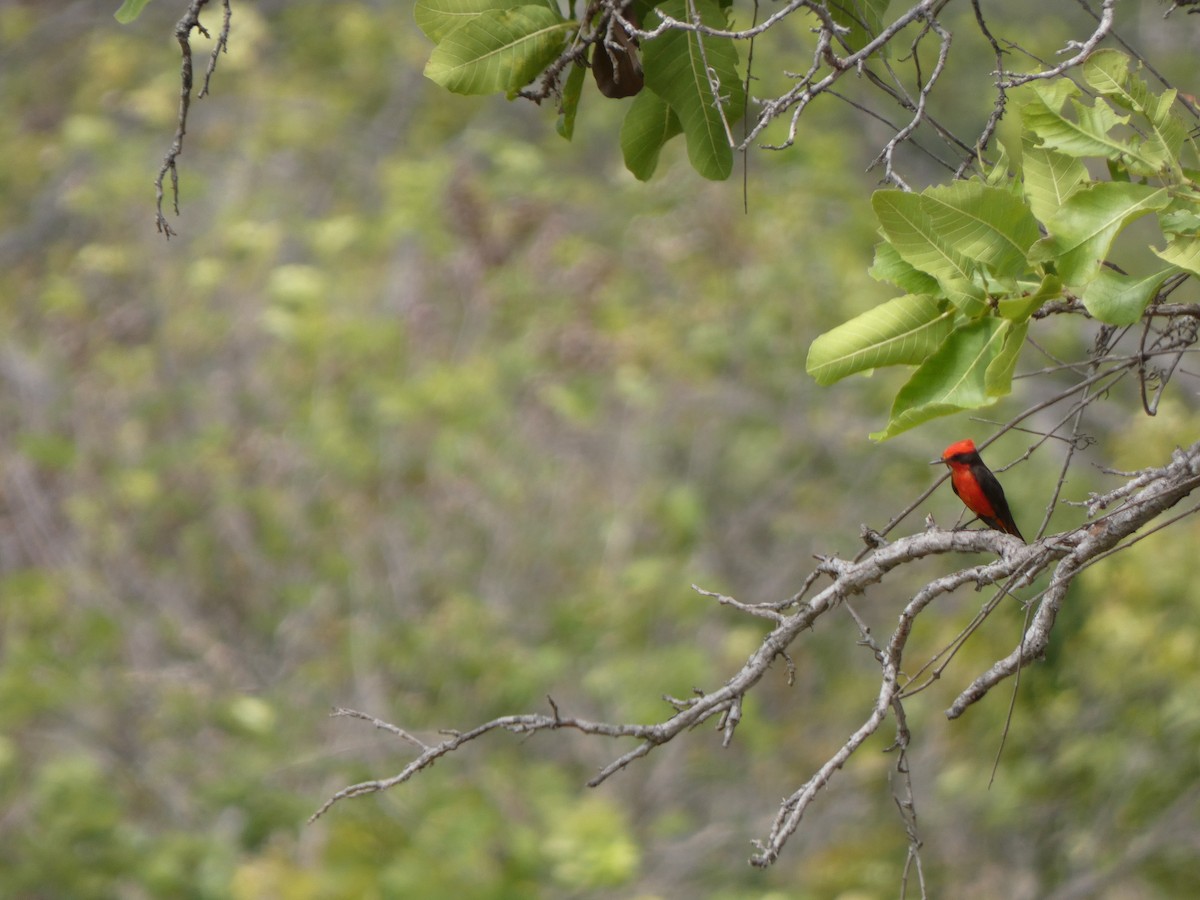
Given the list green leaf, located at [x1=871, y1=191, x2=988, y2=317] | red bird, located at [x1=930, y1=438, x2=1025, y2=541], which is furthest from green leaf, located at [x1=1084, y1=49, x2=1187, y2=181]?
red bird, located at [x1=930, y1=438, x2=1025, y2=541]

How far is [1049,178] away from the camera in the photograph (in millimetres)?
1653

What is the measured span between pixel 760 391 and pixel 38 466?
157 inches

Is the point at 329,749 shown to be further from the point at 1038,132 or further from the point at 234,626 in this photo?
the point at 1038,132

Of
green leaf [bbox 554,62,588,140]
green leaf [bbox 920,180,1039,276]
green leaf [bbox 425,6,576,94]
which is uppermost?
green leaf [bbox 554,62,588,140]

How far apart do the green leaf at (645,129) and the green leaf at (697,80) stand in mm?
85

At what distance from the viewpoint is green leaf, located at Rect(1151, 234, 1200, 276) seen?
1572mm

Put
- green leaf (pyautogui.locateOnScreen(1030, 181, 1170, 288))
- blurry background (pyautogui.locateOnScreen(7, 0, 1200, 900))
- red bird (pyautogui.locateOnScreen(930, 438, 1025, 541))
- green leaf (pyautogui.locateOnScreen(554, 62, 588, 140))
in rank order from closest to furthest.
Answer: green leaf (pyautogui.locateOnScreen(1030, 181, 1170, 288)) < green leaf (pyautogui.locateOnScreen(554, 62, 588, 140)) < red bird (pyautogui.locateOnScreen(930, 438, 1025, 541)) < blurry background (pyautogui.locateOnScreen(7, 0, 1200, 900))

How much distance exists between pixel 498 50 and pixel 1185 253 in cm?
102

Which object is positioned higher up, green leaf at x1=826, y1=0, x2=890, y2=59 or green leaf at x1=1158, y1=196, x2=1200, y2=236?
green leaf at x1=826, y1=0, x2=890, y2=59

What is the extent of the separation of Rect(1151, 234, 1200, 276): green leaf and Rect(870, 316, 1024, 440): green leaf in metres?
0.19

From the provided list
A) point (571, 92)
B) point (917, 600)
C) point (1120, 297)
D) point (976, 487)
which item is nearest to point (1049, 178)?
point (1120, 297)

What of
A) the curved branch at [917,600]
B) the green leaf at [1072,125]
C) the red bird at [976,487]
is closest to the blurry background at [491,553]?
the red bird at [976,487]

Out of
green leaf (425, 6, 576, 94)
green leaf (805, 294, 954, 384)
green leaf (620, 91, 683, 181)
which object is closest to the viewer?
green leaf (805, 294, 954, 384)

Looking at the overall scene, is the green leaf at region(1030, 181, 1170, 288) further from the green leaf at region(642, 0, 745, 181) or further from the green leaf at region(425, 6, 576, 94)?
the green leaf at region(425, 6, 576, 94)
